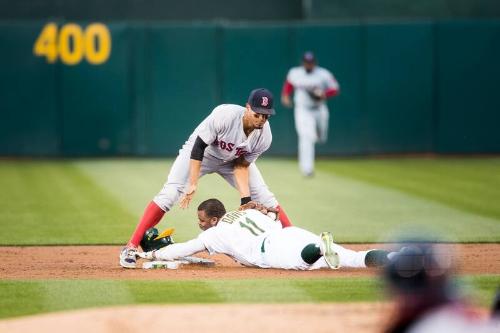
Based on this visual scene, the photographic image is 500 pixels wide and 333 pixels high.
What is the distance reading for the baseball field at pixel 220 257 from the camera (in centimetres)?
724

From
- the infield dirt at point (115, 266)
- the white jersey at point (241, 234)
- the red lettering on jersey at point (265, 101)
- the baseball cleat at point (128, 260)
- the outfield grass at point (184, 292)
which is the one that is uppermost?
the red lettering on jersey at point (265, 101)

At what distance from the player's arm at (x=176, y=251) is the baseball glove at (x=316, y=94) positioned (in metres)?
10.3

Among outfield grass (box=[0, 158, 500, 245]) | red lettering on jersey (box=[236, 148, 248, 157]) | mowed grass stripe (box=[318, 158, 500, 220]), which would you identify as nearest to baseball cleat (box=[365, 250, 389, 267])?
red lettering on jersey (box=[236, 148, 248, 157])

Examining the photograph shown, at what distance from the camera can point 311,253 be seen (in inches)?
350

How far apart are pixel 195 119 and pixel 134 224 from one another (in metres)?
11.2

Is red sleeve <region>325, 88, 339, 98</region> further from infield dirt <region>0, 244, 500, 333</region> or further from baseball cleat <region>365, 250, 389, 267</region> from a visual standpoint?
baseball cleat <region>365, 250, 389, 267</region>

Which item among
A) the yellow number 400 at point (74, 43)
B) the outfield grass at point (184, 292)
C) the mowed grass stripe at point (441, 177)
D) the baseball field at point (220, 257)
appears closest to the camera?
the baseball field at point (220, 257)

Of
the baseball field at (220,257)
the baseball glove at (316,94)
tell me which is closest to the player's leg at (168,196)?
the baseball field at (220,257)

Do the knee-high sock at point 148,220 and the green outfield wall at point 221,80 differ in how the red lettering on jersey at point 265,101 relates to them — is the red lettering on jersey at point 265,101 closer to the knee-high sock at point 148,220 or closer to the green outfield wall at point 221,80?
the knee-high sock at point 148,220

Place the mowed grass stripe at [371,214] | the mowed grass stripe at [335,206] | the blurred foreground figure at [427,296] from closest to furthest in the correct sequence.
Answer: the blurred foreground figure at [427,296] < the mowed grass stripe at [371,214] < the mowed grass stripe at [335,206]

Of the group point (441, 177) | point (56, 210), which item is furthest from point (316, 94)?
point (56, 210)

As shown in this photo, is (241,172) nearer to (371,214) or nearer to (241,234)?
(241,234)

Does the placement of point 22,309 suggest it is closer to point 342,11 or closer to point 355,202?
point 355,202

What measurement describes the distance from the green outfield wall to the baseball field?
3.00 ft
